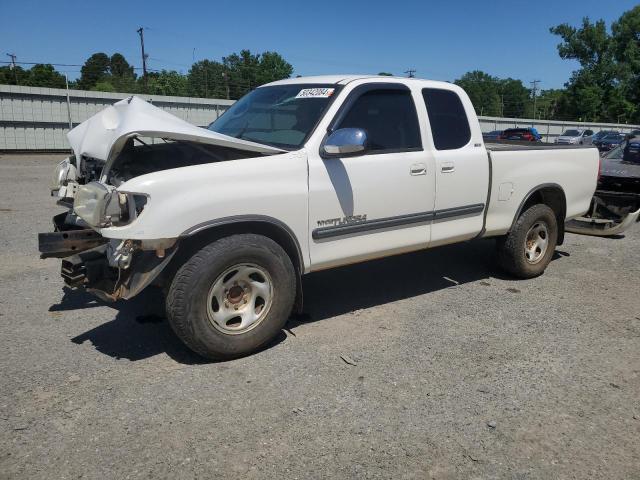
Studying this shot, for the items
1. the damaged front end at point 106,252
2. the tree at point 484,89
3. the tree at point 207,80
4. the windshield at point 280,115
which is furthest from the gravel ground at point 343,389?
the tree at point 484,89

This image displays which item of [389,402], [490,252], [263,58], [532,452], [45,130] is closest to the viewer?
[532,452]

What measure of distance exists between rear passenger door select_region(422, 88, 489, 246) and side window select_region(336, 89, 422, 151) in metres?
0.21

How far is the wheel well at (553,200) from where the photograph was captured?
19.5 ft

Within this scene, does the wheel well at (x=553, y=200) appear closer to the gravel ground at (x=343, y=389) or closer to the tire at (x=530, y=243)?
the tire at (x=530, y=243)

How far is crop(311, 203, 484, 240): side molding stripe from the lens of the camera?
419cm

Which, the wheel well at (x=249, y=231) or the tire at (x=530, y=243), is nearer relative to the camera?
the wheel well at (x=249, y=231)

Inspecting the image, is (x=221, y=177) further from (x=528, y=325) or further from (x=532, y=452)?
(x=528, y=325)

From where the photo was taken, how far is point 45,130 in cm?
2230

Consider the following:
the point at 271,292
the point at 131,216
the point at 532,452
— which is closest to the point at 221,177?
the point at 131,216

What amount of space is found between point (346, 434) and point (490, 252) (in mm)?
Answer: 4745

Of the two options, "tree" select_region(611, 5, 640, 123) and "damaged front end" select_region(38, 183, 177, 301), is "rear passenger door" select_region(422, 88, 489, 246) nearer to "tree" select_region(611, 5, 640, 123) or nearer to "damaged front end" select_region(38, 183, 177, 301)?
"damaged front end" select_region(38, 183, 177, 301)

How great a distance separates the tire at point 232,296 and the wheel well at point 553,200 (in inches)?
125

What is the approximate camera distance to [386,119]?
4.64 m

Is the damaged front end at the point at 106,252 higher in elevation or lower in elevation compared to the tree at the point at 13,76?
lower
